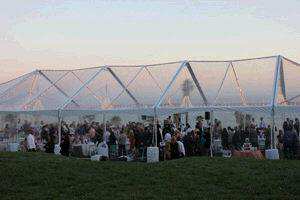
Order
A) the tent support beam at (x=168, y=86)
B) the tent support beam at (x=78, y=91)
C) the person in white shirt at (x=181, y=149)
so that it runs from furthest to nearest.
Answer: the tent support beam at (x=78, y=91) < the tent support beam at (x=168, y=86) < the person in white shirt at (x=181, y=149)

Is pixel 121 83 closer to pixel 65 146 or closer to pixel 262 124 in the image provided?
pixel 65 146

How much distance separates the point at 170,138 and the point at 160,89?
438cm

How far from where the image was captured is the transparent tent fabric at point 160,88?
24.4 meters

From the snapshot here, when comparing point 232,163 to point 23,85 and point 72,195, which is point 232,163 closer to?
point 72,195

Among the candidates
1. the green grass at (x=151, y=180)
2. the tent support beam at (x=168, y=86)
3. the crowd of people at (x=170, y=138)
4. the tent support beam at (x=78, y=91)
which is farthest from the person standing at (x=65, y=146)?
the green grass at (x=151, y=180)

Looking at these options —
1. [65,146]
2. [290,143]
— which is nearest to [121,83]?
[65,146]

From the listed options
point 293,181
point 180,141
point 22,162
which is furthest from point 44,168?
point 180,141

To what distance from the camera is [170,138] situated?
76.3 ft

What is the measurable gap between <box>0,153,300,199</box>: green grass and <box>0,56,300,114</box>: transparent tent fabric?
7.57 metres

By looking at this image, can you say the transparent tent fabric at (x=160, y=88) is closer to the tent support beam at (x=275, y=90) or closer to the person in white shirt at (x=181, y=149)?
the tent support beam at (x=275, y=90)

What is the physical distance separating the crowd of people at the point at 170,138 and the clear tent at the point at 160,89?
0.96 metres

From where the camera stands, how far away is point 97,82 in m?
29.8

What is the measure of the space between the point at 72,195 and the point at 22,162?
5.02 m

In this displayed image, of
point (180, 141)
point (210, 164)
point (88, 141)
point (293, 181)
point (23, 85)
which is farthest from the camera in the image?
point (23, 85)
